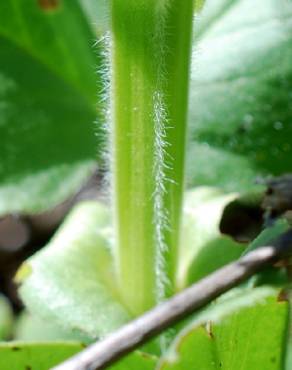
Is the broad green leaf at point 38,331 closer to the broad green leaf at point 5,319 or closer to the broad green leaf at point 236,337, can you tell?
the broad green leaf at point 5,319

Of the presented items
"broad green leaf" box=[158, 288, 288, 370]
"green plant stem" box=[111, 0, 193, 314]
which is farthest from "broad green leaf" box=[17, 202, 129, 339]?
"broad green leaf" box=[158, 288, 288, 370]

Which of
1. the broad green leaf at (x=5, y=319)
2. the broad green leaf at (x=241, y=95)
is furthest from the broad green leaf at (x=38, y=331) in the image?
the broad green leaf at (x=241, y=95)

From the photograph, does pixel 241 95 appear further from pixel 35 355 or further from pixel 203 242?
pixel 35 355

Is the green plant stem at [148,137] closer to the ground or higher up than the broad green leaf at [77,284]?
higher up

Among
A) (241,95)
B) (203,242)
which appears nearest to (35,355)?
(203,242)

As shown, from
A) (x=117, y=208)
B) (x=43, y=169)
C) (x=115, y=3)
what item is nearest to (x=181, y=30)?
(x=115, y=3)
